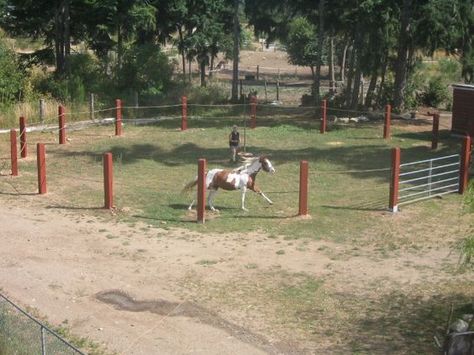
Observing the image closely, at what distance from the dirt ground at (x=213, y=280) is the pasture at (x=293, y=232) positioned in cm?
4

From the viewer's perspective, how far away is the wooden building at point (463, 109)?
26.8 meters

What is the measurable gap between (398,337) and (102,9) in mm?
27090

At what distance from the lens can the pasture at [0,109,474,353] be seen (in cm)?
1117

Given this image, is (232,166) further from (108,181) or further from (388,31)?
(388,31)

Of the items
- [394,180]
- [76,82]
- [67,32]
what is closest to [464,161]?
[394,180]

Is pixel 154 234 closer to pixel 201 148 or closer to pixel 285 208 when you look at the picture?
pixel 285 208

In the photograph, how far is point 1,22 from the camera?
3438 cm

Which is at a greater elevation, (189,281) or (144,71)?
(144,71)

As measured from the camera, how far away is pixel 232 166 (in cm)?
2245

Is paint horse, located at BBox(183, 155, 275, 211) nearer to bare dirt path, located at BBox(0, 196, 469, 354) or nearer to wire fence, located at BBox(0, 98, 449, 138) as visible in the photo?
bare dirt path, located at BBox(0, 196, 469, 354)

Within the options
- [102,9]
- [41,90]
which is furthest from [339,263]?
[102,9]

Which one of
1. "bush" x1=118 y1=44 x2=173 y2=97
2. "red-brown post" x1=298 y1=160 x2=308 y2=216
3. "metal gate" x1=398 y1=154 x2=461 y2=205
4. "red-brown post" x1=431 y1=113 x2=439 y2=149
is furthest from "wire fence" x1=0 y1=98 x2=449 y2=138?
"red-brown post" x1=298 y1=160 x2=308 y2=216

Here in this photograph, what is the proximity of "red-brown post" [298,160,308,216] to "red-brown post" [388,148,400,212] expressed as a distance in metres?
1.94

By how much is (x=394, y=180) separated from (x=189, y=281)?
6.16 metres
